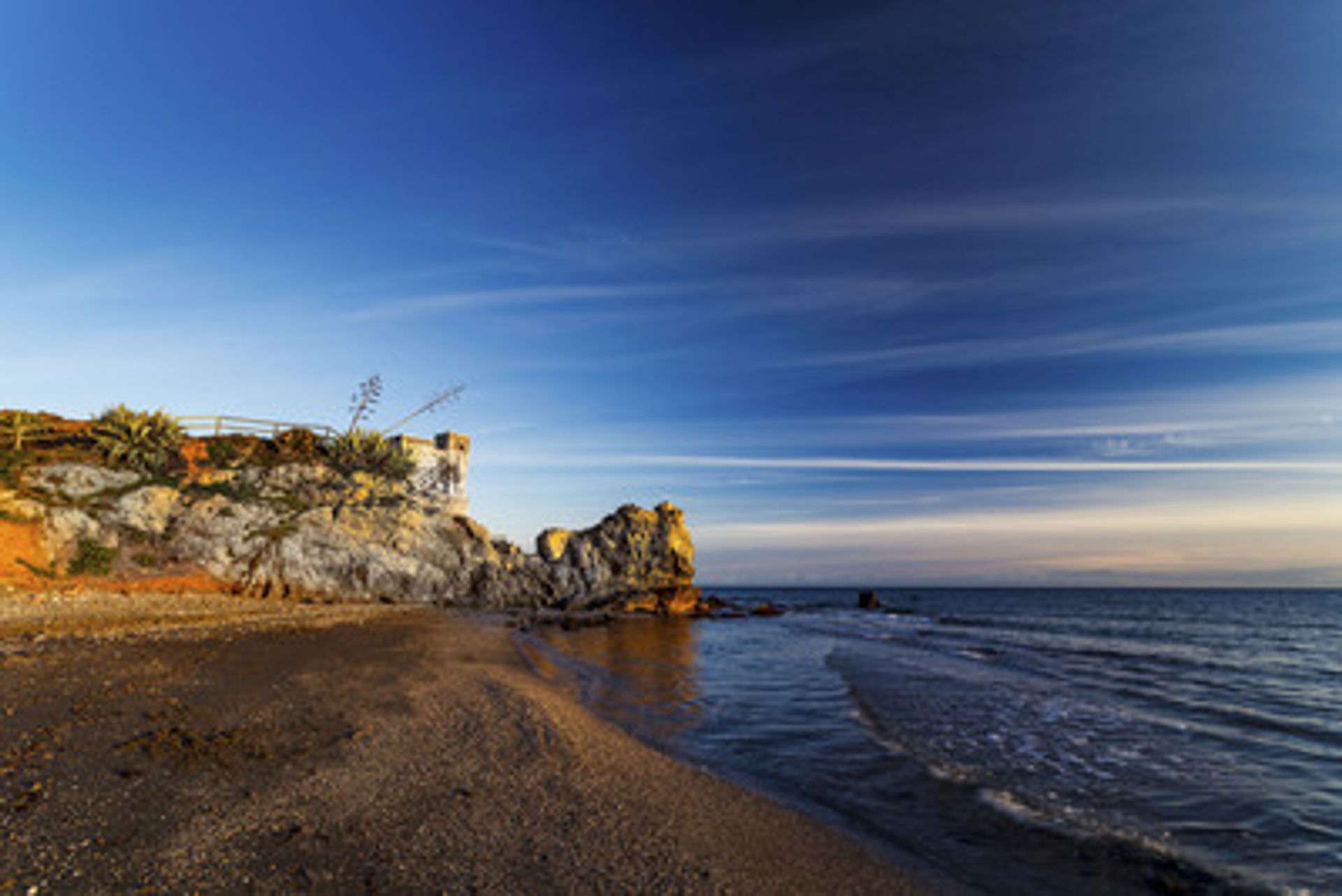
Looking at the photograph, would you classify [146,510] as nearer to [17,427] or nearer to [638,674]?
[17,427]

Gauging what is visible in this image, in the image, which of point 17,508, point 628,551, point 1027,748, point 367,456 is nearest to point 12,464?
point 17,508

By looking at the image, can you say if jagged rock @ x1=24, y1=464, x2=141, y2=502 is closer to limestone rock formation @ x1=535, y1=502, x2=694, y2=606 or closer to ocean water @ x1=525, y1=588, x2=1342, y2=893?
ocean water @ x1=525, y1=588, x2=1342, y2=893

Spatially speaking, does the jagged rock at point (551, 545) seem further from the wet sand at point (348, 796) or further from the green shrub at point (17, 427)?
the wet sand at point (348, 796)

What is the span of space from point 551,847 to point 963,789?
7127 millimetres

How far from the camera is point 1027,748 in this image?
12.0 metres

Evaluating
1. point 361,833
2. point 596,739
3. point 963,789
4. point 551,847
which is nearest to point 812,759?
point 963,789

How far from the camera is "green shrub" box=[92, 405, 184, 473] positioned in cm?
3098

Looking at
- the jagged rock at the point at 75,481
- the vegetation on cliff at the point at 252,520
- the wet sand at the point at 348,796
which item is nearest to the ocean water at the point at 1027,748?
the wet sand at the point at 348,796

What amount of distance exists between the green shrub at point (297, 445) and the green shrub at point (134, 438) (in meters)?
6.34

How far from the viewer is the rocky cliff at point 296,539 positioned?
2683cm

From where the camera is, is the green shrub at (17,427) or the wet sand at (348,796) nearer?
the wet sand at (348,796)

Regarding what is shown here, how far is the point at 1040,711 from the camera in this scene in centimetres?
1552

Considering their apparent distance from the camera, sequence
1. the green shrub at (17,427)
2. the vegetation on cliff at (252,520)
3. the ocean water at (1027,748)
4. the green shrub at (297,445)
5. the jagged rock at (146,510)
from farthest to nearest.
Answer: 1. the green shrub at (297,445)
2. the green shrub at (17,427)
3. the jagged rock at (146,510)
4. the vegetation on cliff at (252,520)
5. the ocean water at (1027,748)

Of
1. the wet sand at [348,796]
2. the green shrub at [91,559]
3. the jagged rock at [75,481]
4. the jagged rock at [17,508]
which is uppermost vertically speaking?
the jagged rock at [75,481]
